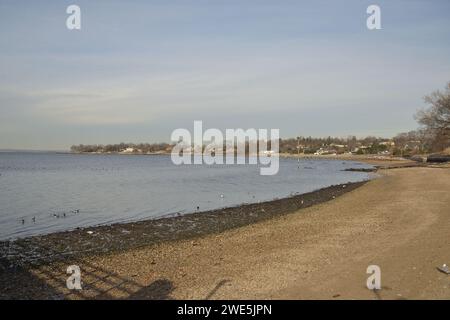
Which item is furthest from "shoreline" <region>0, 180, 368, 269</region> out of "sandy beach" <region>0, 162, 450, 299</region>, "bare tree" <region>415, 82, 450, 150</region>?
"bare tree" <region>415, 82, 450, 150</region>

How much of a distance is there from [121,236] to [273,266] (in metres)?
7.96

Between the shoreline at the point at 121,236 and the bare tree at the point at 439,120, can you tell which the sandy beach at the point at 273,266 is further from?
the bare tree at the point at 439,120

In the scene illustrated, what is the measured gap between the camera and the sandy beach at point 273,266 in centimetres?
796

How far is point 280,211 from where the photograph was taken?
22.8 metres

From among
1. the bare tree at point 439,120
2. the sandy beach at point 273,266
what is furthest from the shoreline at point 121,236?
the bare tree at point 439,120

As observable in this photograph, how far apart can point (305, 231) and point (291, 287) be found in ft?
22.5

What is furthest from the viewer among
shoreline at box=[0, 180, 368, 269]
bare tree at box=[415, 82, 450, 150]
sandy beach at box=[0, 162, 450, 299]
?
bare tree at box=[415, 82, 450, 150]

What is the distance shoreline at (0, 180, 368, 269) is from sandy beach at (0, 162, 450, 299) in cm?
83

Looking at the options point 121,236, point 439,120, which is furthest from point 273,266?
point 439,120

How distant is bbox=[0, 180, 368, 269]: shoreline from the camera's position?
13039mm

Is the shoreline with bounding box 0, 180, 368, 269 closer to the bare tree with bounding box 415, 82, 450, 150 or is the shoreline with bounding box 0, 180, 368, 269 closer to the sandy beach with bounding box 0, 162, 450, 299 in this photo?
the sandy beach with bounding box 0, 162, 450, 299

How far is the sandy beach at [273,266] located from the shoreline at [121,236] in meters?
0.83
